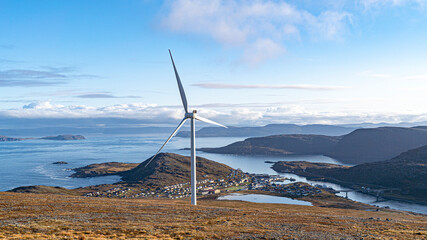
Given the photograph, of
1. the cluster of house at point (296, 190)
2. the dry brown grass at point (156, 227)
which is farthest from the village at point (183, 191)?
the dry brown grass at point (156, 227)

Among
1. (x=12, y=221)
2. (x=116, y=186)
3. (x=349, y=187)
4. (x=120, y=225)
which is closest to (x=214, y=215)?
(x=120, y=225)

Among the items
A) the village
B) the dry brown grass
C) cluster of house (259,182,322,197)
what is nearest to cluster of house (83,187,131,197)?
the village

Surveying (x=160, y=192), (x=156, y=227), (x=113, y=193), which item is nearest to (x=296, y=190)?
(x=160, y=192)

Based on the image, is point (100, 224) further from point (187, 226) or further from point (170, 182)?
point (170, 182)

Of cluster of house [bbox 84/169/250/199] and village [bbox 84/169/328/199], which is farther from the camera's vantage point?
village [bbox 84/169/328/199]

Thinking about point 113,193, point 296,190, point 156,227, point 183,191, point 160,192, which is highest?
point 156,227

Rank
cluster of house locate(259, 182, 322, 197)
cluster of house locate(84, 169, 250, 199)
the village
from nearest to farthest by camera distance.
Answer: cluster of house locate(84, 169, 250, 199)
the village
cluster of house locate(259, 182, 322, 197)

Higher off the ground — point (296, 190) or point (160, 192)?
point (296, 190)

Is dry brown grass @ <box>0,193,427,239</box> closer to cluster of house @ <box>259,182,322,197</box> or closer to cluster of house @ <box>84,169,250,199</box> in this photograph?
cluster of house @ <box>84,169,250,199</box>

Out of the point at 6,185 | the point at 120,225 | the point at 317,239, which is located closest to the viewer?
the point at 317,239

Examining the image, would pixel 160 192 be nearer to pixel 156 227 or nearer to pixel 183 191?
pixel 183 191

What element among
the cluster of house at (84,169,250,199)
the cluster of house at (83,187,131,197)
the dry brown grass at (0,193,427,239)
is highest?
the dry brown grass at (0,193,427,239)
